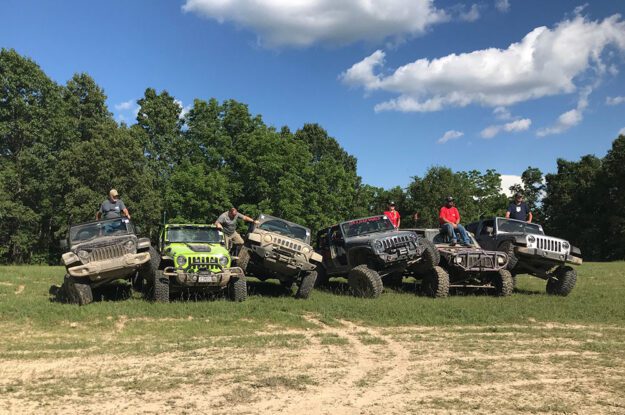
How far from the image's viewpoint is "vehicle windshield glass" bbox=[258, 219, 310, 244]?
39.9ft

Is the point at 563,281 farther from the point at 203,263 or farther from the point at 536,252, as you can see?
the point at 203,263

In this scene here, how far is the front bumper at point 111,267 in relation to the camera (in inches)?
380

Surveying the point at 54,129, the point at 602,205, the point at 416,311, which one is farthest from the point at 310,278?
the point at 602,205

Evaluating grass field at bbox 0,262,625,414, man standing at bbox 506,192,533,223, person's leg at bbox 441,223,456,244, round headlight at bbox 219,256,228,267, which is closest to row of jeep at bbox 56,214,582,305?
round headlight at bbox 219,256,228,267

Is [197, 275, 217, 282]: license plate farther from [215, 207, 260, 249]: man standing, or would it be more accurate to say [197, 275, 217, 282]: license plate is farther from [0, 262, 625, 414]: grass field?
[215, 207, 260, 249]: man standing

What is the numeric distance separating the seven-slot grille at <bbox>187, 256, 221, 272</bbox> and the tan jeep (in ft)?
4.13

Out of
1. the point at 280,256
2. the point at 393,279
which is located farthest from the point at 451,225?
the point at 280,256

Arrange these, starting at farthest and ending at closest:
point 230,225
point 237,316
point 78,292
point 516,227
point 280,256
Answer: point 516,227 < point 230,225 < point 280,256 < point 78,292 < point 237,316

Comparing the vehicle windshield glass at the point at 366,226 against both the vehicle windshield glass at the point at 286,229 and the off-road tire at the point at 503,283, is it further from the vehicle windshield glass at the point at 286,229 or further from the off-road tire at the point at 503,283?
the off-road tire at the point at 503,283

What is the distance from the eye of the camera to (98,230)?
11039 millimetres

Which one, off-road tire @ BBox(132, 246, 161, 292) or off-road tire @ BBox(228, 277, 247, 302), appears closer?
off-road tire @ BBox(132, 246, 161, 292)

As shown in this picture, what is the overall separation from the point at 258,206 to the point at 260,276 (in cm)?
2519

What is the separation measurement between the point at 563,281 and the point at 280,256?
24.1 feet

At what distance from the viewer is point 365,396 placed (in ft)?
17.0
